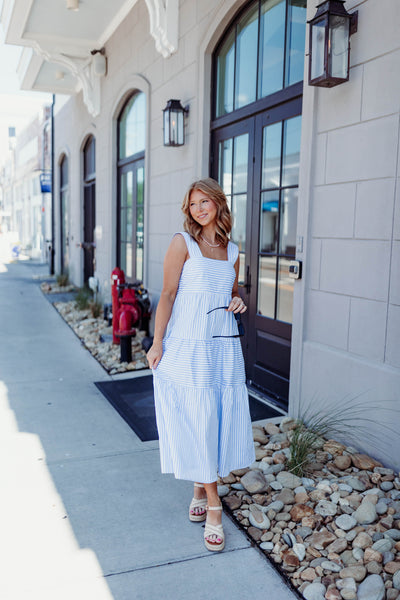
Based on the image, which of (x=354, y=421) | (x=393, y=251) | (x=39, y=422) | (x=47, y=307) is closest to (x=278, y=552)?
(x=354, y=421)

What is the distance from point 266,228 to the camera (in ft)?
15.0

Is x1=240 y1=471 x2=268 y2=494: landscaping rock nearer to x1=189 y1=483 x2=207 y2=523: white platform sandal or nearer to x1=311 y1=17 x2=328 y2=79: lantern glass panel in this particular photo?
x1=189 y1=483 x2=207 y2=523: white platform sandal

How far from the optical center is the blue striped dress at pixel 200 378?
8.10 feet

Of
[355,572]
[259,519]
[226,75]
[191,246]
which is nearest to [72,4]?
[226,75]

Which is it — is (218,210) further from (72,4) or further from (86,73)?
(86,73)

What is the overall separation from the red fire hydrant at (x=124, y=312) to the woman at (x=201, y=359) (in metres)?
3.17

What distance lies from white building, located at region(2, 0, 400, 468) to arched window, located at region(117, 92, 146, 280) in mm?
42

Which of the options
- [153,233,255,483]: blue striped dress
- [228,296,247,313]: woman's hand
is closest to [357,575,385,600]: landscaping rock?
[153,233,255,483]: blue striped dress

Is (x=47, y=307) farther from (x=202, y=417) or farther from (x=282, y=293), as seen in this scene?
(x=202, y=417)

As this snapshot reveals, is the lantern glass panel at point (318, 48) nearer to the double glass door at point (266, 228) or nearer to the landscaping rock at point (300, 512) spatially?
the double glass door at point (266, 228)

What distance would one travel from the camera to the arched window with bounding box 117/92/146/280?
7.59 metres

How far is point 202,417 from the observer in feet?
8.06

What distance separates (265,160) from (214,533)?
303 cm

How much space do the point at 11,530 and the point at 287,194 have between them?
3039 mm
